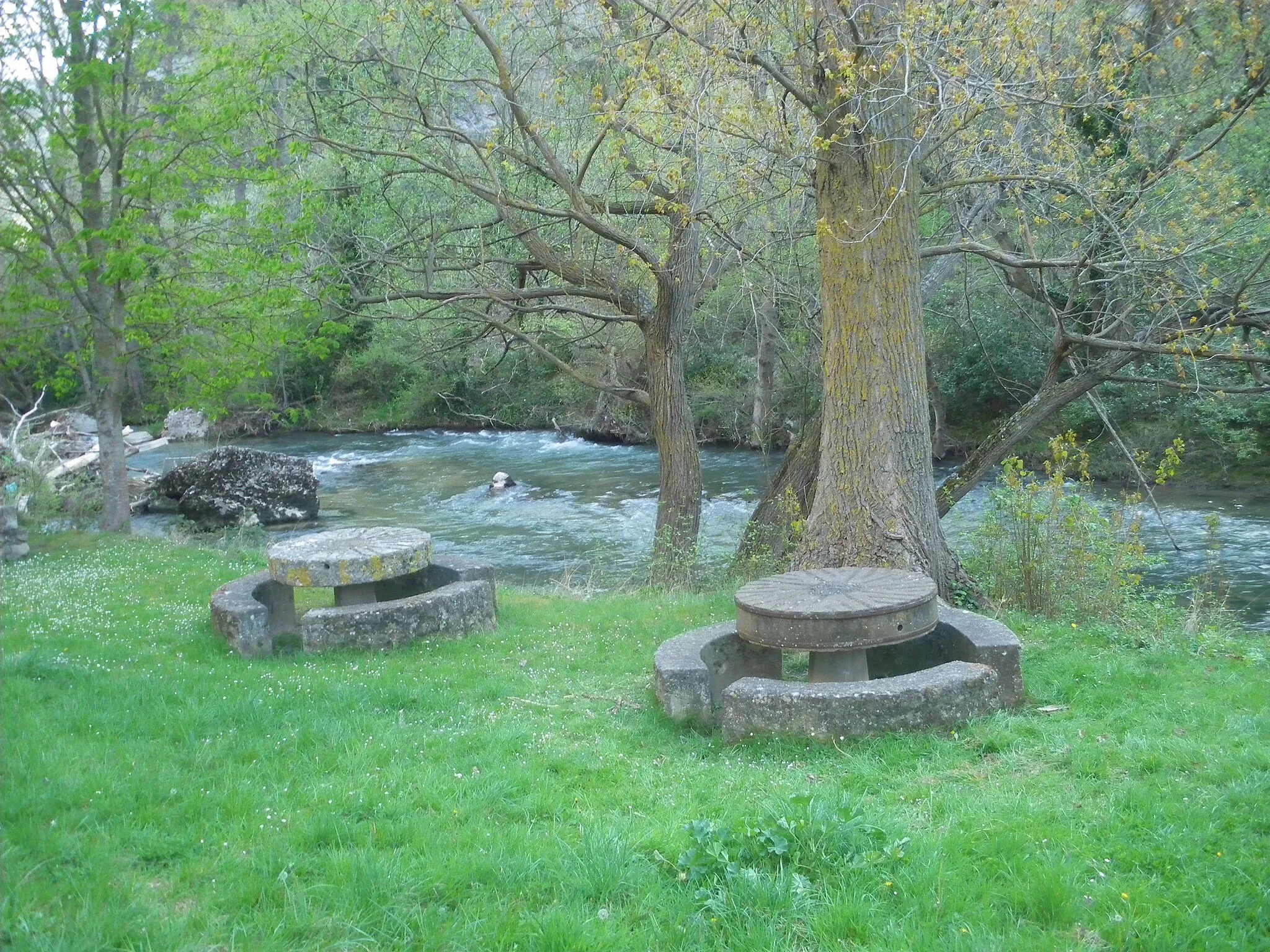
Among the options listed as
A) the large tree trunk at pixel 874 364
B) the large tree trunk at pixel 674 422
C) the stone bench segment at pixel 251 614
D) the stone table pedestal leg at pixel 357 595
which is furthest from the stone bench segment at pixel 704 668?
the large tree trunk at pixel 674 422

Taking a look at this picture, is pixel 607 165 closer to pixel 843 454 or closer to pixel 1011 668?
pixel 843 454

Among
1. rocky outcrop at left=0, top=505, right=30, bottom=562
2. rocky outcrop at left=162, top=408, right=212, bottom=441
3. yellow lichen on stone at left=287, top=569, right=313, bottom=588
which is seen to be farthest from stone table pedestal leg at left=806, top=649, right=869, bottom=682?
rocky outcrop at left=162, top=408, right=212, bottom=441

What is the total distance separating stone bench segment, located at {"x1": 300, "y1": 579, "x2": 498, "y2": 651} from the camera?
8.09 m

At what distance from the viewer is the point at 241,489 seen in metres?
19.7

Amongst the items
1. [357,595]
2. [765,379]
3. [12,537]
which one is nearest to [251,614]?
[357,595]

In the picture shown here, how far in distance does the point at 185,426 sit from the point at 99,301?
806 inches

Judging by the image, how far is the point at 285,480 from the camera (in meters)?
20.1

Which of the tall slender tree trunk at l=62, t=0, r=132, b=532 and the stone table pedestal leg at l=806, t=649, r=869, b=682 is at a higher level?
the tall slender tree trunk at l=62, t=0, r=132, b=532

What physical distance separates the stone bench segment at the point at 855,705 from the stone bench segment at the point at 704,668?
1.44 feet

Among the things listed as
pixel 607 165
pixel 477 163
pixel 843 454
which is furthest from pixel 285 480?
pixel 843 454

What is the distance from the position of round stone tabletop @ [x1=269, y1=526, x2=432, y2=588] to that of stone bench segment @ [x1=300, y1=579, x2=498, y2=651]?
25 cm

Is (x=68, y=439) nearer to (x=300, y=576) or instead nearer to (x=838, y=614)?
(x=300, y=576)

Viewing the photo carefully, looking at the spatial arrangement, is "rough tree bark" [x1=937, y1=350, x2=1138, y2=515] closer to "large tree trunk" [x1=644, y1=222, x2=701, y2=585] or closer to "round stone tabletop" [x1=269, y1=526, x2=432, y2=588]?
"large tree trunk" [x1=644, y1=222, x2=701, y2=585]

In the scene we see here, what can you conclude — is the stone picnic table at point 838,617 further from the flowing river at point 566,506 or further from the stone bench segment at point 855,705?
the flowing river at point 566,506
